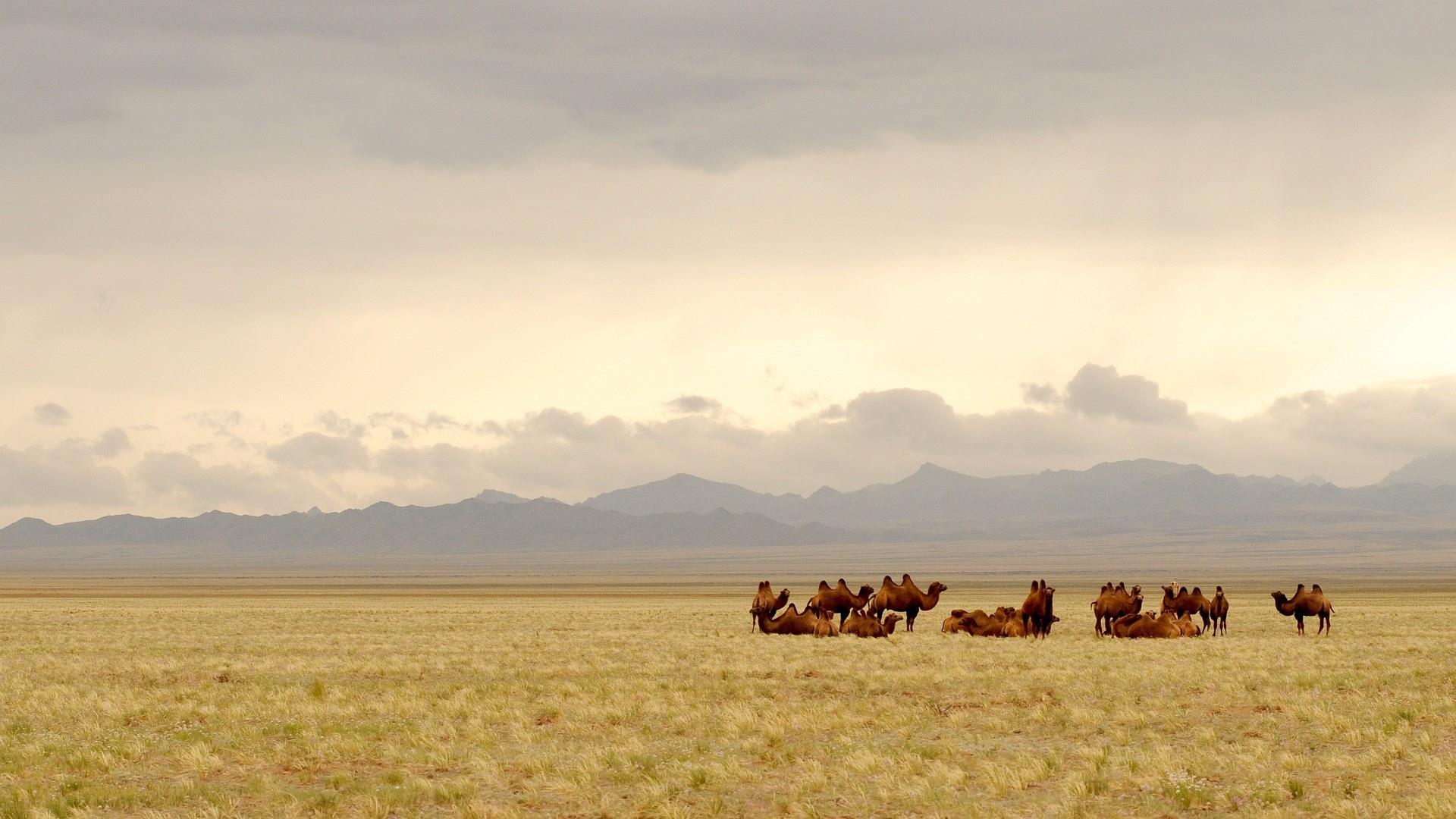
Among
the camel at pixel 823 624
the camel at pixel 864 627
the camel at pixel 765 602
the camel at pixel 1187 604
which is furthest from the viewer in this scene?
the camel at pixel 765 602

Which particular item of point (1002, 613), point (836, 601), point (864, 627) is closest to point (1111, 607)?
point (1002, 613)

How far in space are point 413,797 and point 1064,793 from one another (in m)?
7.09

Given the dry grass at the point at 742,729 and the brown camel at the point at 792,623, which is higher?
the brown camel at the point at 792,623

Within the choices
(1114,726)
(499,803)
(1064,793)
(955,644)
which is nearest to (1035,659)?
(955,644)

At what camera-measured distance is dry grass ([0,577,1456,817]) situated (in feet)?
48.4

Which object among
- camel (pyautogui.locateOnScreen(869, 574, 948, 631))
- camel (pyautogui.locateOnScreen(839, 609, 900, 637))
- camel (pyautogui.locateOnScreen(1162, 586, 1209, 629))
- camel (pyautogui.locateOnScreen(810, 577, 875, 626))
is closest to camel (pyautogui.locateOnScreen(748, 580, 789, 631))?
camel (pyautogui.locateOnScreen(810, 577, 875, 626))

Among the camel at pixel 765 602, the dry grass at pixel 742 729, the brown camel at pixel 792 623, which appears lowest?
the dry grass at pixel 742 729

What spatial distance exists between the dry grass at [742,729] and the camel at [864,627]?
1.25 m

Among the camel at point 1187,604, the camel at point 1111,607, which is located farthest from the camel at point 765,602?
the camel at point 1187,604

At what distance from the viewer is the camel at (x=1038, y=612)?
33.5 metres

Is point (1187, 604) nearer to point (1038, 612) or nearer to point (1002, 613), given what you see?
point (1002, 613)

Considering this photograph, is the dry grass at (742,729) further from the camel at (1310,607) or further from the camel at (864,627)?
the camel at (1310,607)

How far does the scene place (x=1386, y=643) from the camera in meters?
32.0

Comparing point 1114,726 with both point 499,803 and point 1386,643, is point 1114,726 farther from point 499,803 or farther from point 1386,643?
point 1386,643
